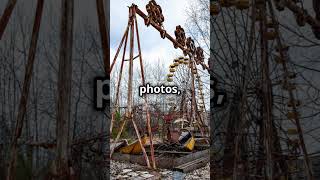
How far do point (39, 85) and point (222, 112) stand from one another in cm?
83

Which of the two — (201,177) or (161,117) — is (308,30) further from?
(161,117)

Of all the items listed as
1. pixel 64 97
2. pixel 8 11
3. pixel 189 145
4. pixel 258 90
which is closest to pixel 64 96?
pixel 64 97

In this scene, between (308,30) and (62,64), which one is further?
(308,30)

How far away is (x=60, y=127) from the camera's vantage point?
0.74 m

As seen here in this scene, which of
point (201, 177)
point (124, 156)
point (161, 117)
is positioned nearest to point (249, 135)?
point (201, 177)

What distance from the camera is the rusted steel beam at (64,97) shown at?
27.9 inches

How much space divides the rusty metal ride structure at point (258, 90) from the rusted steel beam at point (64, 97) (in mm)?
375

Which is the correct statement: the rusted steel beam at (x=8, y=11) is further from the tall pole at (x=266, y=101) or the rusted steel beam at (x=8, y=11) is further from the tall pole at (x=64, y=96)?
the tall pole at (x=266, y=101)

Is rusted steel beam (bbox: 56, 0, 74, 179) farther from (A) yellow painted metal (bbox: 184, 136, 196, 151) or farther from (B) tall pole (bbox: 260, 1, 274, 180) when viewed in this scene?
(A) yellow painted metal (bbox: 184, 136, 196, 151)

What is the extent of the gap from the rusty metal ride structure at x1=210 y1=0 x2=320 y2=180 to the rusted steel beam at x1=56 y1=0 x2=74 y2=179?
0.37m

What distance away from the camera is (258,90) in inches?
35.4

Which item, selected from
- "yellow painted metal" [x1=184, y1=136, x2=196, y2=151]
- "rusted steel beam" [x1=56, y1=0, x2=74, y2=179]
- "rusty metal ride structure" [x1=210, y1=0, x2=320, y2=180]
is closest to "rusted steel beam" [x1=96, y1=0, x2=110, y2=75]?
"rusted steel beam" [x1=56, y1=0, x2=74, y2=179]

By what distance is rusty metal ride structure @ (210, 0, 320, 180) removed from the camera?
0.74 meters

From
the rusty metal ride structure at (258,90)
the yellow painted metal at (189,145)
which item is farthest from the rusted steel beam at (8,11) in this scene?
the yellow painted metal at (189,145)
